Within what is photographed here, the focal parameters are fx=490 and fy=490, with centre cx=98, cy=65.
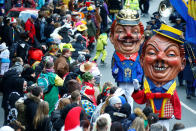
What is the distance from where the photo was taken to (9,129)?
746 centimetres

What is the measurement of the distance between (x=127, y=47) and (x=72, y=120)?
5147mm

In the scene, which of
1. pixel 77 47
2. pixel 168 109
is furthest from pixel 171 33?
pixel 77 47

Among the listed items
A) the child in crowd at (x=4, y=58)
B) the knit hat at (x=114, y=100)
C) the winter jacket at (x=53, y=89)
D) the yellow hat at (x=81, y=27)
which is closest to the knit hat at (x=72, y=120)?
the knit hat at (x=114, y=100)

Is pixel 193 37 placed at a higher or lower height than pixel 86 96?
higher

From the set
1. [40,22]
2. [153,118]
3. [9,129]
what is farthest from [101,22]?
[9,129]

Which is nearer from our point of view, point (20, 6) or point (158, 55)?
point (158, 55)

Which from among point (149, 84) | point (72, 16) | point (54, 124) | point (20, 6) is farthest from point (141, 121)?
point (20, 6)

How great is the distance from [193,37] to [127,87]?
7.67ft

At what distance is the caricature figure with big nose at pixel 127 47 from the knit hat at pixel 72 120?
4.63 m

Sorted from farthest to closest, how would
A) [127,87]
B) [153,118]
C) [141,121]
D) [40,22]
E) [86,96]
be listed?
1. [40,22]
2. [127,87]
3. [86,96]
4. [153,118]
5. [141,121]

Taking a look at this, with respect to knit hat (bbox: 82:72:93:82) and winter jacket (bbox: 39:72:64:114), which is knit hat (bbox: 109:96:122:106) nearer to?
knit hat (bbox: 82:72:93:82)

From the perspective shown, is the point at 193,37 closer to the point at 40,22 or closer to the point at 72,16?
the point at 40,22

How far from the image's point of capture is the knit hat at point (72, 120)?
7.15 meters

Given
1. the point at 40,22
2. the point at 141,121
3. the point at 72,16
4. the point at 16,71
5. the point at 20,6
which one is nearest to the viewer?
the point at 141,121
